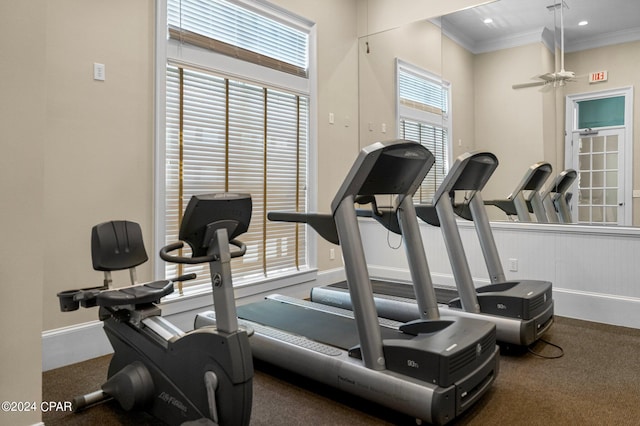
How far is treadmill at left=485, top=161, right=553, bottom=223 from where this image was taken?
13.4ft

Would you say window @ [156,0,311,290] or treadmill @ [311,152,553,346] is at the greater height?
window @ [156,0,311,290]

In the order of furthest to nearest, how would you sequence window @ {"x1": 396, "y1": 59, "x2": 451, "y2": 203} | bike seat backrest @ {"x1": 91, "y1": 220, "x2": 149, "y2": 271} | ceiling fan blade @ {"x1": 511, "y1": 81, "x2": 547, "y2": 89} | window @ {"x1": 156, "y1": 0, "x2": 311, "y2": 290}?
1. window @ {"x1": 396, "y1": 59, "x2": 451, "y2": 203}
2. ceiling fan blade @ {"x1": 511, "y1": 81, "x2": 547, "y2": 89}
3. window @ {"x1": 156, "y1": 0, "x2": 311, "y2": 290}
4. bike seat backrest @ {"x1": 91, "y1": 220, "x2": 149, "y2": 271}

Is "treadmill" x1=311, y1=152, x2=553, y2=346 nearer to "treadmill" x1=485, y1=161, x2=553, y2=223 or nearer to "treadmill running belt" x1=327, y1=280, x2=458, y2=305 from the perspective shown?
"treadmill running belt" x1=327, y1=280, x2=458, y2=305

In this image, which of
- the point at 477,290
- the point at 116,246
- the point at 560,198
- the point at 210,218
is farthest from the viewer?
the point at 560,198

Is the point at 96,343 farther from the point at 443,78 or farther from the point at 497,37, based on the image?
the point at 497,37

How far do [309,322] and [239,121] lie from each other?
6.42 feet

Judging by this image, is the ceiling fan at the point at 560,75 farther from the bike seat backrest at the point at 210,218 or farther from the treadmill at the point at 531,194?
the bike seat backrest at the point at 210,218

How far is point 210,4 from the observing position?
3.65 meters

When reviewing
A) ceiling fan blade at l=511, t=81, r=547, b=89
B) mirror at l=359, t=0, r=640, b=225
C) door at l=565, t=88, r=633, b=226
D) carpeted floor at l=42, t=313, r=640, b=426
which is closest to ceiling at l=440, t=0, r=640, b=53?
mirror at l=359, t=0, r=640, b=225

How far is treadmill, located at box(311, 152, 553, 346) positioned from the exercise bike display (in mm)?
1124

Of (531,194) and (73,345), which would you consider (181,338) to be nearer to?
(73,345)

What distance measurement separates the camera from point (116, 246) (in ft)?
7.44

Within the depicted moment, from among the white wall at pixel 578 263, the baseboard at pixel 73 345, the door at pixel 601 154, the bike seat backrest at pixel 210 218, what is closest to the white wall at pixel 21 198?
the bike seat backrest at pixel 210 218

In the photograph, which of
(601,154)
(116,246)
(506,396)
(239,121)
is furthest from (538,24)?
(116,246)
